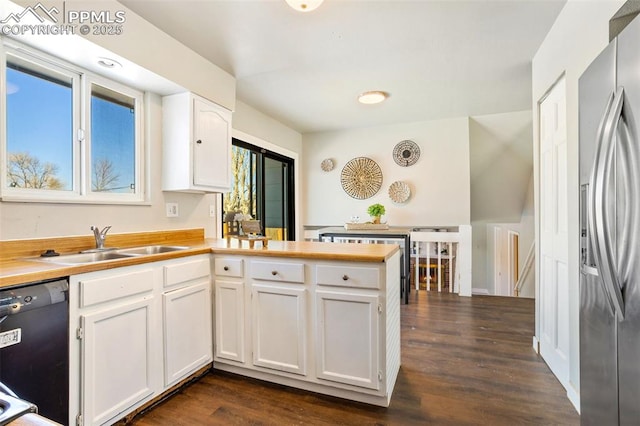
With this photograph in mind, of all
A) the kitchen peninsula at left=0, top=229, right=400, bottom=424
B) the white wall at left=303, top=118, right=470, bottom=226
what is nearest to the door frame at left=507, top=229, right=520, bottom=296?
the white wall at left=303, top=118, right=470, bottom=226

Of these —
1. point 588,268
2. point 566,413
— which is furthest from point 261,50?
point 566,413

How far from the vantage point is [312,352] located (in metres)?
1.87

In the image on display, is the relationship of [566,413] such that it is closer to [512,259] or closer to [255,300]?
[255,300]

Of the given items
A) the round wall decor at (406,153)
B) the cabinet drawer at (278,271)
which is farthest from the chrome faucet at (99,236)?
the round wall decor at (406,153)

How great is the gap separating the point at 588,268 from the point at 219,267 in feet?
6.52

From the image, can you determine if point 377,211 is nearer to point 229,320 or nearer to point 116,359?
point 229,320

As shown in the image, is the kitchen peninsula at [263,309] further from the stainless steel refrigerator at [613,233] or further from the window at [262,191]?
the window at [262,191]

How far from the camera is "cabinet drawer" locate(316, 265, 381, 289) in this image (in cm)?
171

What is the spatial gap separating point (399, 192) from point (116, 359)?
3.91 metres

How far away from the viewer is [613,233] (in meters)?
1.02

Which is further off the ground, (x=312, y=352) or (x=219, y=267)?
(x=219, y=267)

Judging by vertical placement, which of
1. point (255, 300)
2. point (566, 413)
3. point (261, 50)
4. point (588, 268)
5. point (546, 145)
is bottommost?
point (566, 413)

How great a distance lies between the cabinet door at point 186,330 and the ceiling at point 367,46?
175 cm

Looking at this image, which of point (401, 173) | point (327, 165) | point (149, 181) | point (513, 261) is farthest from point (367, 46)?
point (513, 261)
